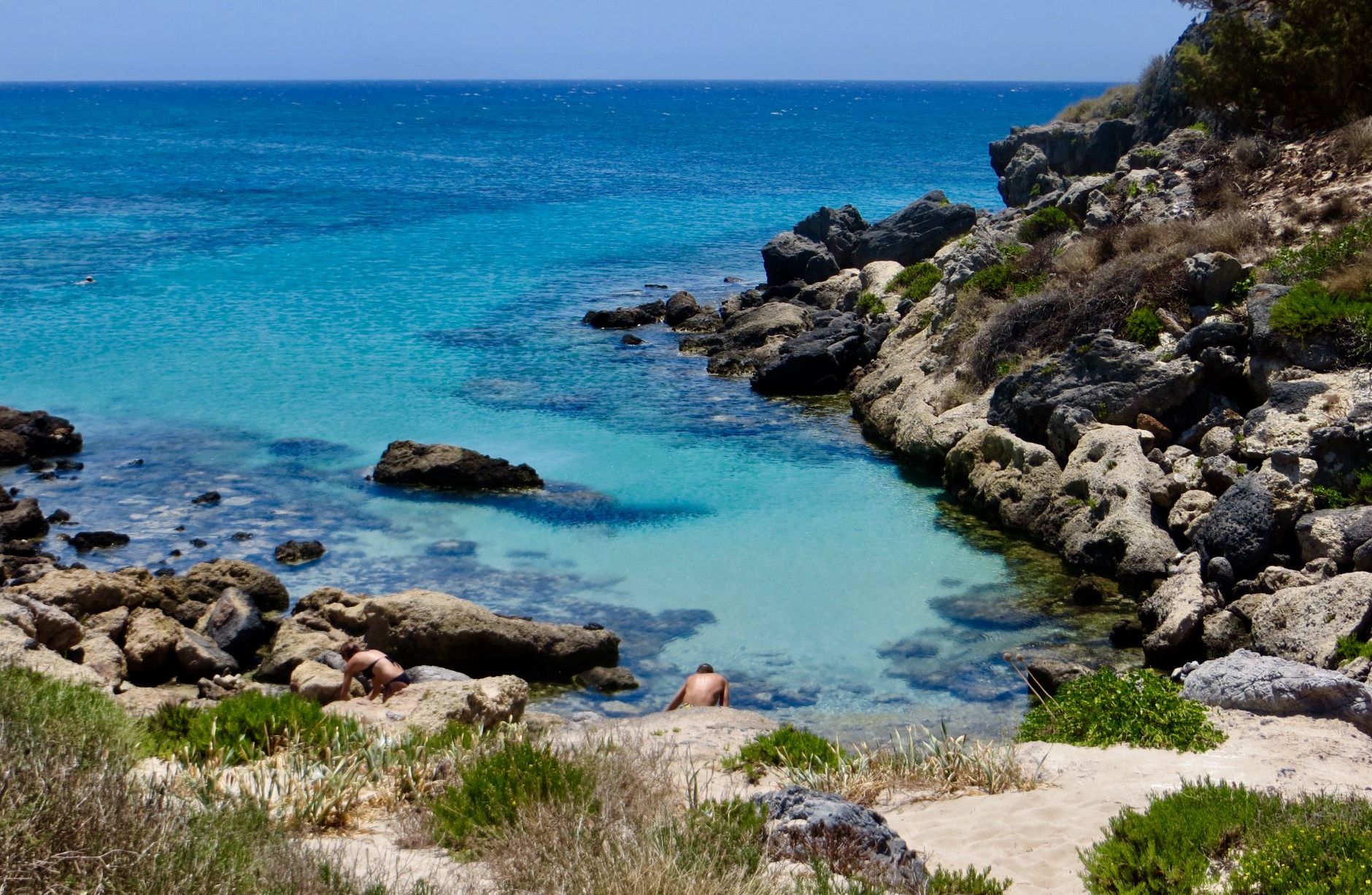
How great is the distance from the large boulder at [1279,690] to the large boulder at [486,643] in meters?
7.72

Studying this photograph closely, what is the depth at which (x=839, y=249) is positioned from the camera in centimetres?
4241

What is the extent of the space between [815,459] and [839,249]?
18.8m

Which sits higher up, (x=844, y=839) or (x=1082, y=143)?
(x=1082, y=143)

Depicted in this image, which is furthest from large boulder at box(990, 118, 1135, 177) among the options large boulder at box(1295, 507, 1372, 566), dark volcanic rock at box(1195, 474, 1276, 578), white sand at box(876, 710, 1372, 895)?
white sand at box(876, 710, 1372, 895)

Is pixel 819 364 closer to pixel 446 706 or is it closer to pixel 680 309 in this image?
pixel 680 309

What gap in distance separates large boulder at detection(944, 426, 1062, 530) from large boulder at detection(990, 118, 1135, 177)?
2454cm

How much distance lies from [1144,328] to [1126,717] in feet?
40.5

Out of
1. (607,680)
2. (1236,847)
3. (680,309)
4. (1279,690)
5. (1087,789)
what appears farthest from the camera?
(680,309)

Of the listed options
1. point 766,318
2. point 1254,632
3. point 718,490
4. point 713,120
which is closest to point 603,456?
point 718,490

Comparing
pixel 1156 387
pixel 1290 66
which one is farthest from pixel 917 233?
pixel 1156 387

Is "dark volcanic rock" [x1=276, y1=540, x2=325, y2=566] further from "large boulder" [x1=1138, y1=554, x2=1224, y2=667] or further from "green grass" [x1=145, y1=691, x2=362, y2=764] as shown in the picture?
"large boulder" [x1=1138, y1=554, x2=1224, y2=667]

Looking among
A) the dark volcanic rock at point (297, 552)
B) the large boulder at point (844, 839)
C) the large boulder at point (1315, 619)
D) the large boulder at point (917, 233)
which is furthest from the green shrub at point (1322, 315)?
the large boulder at point (917, 233)

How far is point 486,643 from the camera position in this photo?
648 inches

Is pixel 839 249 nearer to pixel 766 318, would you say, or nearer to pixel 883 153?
pixel 766 318
